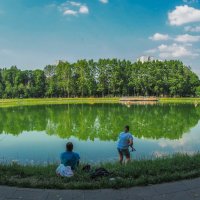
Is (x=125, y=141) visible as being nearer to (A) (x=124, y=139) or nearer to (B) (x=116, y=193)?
(A) (x=124, y=139)

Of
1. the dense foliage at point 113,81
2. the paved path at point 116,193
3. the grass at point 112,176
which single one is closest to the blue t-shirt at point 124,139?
the grass at point 112,176

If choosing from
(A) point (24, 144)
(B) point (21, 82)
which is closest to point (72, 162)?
(A) point (24, 144)

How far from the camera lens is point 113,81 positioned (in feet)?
301

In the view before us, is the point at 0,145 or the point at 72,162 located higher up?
the point at 72,162

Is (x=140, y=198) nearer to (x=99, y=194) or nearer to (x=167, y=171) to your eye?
(x=99, y=194)

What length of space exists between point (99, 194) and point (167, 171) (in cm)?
240

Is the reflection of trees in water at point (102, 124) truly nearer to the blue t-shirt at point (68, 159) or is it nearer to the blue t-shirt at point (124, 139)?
the blue t-shirt at point (124, 139)

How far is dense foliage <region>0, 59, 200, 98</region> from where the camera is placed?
Result: 299 ft

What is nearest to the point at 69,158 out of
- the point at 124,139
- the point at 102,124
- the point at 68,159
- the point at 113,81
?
the point at 68,159

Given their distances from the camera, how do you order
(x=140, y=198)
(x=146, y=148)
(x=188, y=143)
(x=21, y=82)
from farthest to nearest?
(x=21, y=82) < (x=188, y=143) < (x=146, y=148) < (x=140, y=198)

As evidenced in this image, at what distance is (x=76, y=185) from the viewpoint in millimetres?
6281

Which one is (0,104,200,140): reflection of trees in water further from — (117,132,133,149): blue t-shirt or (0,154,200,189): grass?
(0,154,200,189): grass

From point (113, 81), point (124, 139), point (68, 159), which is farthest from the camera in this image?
point (113, 81)

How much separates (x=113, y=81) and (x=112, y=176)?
279 ft
